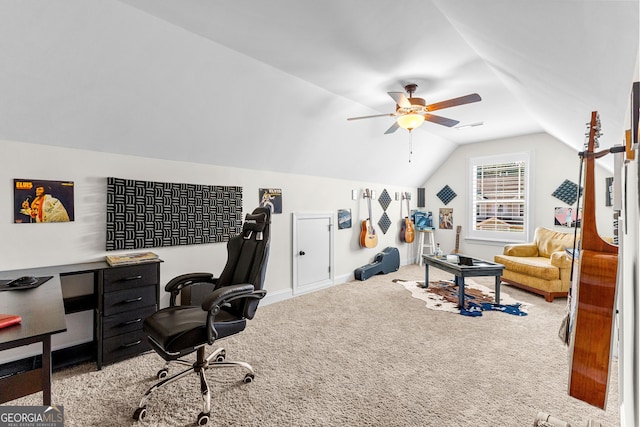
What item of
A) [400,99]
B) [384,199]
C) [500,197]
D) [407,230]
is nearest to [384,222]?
[384,199]

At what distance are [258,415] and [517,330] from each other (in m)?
2.70

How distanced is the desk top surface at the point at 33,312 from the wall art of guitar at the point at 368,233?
13.9 ft

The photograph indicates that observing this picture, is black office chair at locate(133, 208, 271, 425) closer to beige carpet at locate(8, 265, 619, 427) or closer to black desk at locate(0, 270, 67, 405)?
beige carpet at locate(8, 265, 619, 427)

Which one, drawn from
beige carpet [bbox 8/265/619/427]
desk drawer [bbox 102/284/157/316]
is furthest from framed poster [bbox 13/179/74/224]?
beige carpet [bbox 8/265/619/427]

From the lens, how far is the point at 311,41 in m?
2.41

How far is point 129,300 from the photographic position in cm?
246

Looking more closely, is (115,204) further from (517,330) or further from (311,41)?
(517,330)

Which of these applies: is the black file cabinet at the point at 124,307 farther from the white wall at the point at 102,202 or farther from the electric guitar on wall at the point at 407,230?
the electric guitar on wall at the point at 407,230

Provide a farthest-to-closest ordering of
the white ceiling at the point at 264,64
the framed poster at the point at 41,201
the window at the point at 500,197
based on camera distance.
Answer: the window at the point at 500,197, the framed poster at the point at 41,201, the white ceiling at the point at 264,64

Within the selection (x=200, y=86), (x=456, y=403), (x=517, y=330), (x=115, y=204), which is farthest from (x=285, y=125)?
(x=517, y=330)

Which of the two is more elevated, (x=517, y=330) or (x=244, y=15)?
(x=244, y=15)

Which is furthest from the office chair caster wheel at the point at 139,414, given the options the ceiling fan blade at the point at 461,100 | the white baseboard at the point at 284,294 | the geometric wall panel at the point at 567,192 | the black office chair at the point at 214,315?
the geometric wall panel at the point at 567,192

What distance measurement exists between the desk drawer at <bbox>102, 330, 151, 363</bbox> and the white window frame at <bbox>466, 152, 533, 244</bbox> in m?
5.98

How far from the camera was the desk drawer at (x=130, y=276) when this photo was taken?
2379 millimetres
